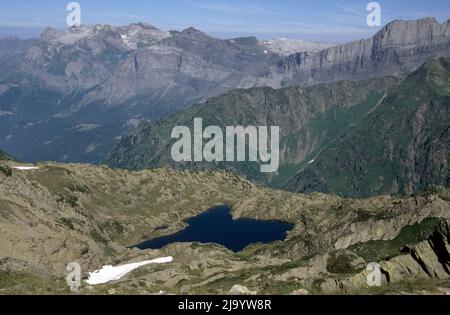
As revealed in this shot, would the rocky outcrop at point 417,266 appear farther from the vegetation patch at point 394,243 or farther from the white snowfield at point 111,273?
the white snowfield at point 111,273

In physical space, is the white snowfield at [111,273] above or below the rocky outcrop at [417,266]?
below

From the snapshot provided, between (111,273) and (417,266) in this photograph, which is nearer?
(417,266)

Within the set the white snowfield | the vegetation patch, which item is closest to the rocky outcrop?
the vegetation patch

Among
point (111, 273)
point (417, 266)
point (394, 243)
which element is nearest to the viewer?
point (417, 266)

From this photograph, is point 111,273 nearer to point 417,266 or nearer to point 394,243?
point 394,243

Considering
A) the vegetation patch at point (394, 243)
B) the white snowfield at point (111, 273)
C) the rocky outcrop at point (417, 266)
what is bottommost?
the white snowfield at point (111, 273)

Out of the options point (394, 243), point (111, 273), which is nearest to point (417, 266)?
point (394, 243)

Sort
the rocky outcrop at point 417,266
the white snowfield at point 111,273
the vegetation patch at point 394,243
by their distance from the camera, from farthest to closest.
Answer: the white snowfield at point 111,273 < the vegetation patch at point 394,243 < the rocky outcrop at point 417,266

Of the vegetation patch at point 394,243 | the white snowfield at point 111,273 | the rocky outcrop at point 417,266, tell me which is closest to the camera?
the rocky outcrop at point 417,266

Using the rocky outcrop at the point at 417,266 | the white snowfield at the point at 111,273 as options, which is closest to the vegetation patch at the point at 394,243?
the white snowfield at the point at 111,273
